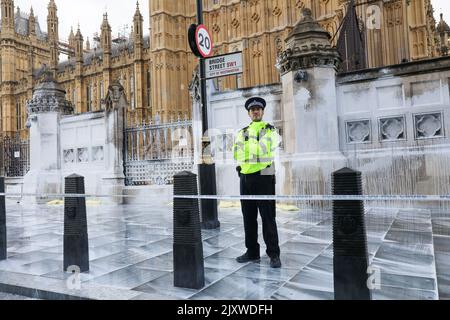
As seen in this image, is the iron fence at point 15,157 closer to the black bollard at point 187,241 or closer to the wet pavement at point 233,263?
the wet pavement at point 233,263

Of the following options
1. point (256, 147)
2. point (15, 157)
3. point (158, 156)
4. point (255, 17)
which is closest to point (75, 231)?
point (256, 147)

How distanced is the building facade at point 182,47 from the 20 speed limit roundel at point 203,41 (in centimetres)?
566

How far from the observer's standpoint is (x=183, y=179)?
125 inches

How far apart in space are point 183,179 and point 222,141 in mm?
5967

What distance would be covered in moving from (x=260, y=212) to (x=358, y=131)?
487cm

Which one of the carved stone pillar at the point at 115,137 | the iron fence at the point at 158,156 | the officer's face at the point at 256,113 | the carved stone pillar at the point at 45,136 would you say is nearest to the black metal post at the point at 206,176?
the officer's face at the point at 256,113

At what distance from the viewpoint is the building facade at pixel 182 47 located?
1709 cm

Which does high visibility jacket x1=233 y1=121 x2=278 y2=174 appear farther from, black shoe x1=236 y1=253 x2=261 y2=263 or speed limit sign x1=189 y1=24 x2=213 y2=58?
speed limit sign x1=189 y1=24 x2=213 y2=58

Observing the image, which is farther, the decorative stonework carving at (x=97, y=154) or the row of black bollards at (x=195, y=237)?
the decorative stonework carving at (x=97, y=154)

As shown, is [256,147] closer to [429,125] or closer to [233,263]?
[233,263]

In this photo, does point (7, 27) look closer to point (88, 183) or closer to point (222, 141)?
point (88, 183)

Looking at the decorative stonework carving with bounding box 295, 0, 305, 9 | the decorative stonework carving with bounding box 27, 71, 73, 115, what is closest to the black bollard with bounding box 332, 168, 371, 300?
the decorative stonework carving with bounding box 27, 71, 73, 115

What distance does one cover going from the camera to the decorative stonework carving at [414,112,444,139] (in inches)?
271
